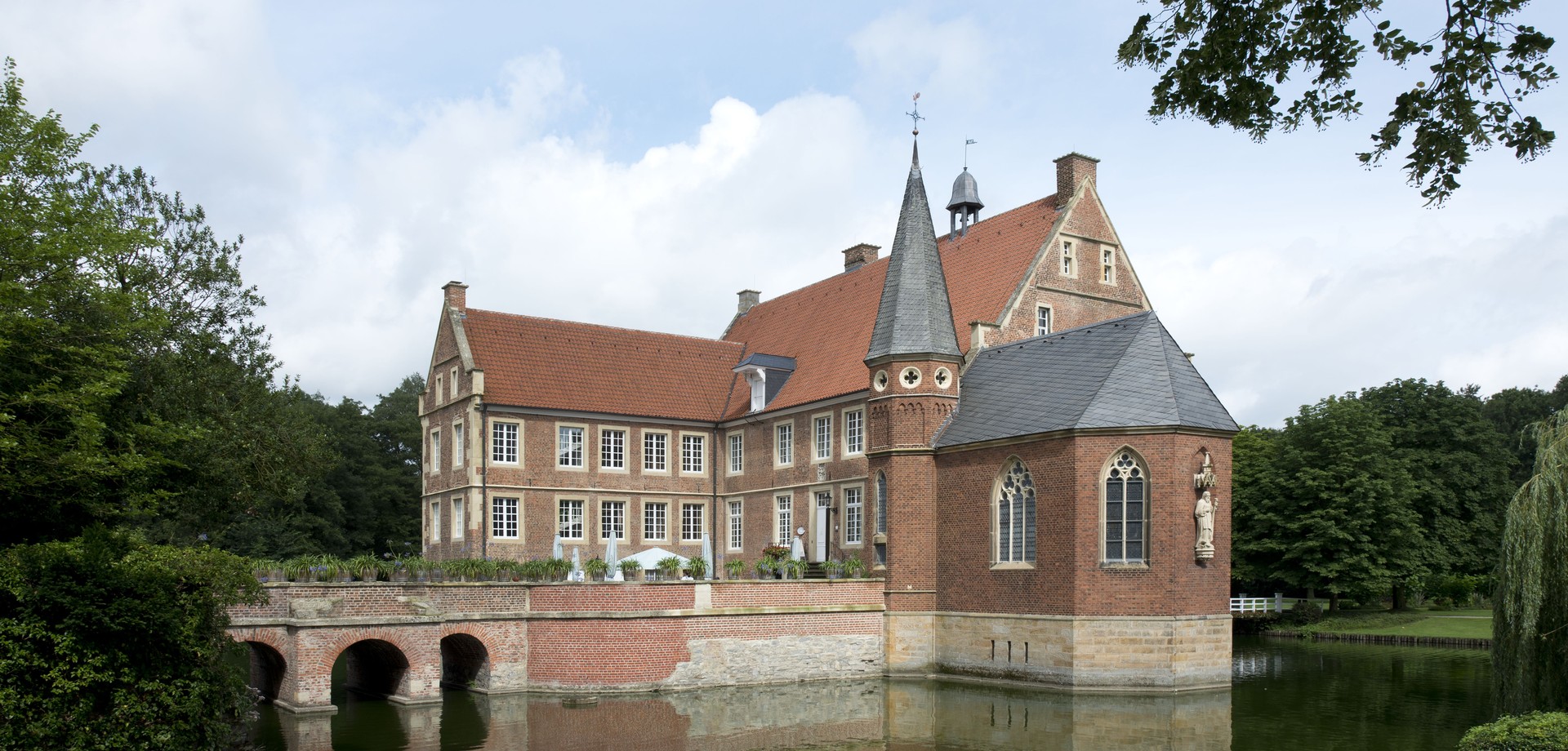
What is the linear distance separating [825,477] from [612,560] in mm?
5950

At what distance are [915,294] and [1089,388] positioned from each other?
4461mm

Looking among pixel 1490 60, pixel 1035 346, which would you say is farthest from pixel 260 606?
pixel 1490 60

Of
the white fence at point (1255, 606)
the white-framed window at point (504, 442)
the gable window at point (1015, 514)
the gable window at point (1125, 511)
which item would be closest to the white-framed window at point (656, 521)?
the white-framed window at point (504, 442)

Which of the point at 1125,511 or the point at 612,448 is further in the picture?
the point at 612,448

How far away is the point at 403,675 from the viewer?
22.0 m

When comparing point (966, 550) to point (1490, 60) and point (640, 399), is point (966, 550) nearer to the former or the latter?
point (640, 399)

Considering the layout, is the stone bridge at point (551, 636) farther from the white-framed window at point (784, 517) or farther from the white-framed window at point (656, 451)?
the white-framed window at point (656, 451)

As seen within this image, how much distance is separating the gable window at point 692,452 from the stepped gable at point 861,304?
1153 millimetres

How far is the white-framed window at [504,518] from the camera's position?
3106cm

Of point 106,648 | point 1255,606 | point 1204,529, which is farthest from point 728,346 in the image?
point 106,648

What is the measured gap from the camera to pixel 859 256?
121ft

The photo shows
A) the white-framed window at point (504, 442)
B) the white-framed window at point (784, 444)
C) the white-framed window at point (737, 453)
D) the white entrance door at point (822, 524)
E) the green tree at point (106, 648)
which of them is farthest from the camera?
the white-framed window at point (737, 453)

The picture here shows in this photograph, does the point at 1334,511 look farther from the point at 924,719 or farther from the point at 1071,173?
the point at 924,719

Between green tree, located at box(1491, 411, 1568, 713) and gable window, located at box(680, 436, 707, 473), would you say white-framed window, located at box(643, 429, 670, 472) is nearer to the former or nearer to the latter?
gable window, located at box(680, 436, 707, 473)
